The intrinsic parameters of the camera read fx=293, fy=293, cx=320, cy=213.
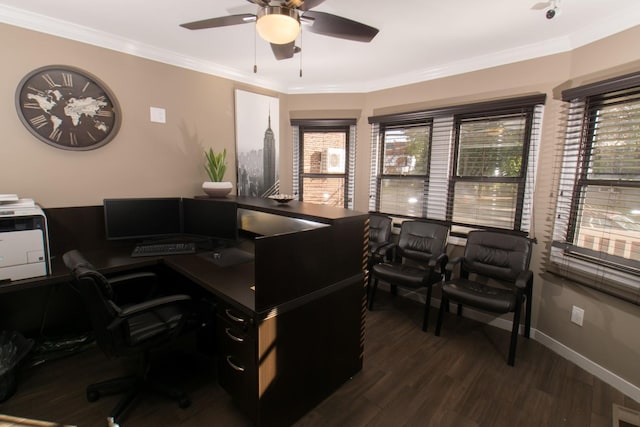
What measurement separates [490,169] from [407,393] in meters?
2.19

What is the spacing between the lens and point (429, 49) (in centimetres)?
267

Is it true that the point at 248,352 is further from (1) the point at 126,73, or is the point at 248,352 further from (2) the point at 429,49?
(2) the point at 429,49

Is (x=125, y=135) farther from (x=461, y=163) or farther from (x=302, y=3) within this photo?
(x=461, y=163)

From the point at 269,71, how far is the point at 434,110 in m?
1.86

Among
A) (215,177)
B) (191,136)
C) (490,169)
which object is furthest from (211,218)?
(490,169)

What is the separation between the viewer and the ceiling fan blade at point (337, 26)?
5.27 ft

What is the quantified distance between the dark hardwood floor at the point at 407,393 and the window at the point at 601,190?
29.8 inches

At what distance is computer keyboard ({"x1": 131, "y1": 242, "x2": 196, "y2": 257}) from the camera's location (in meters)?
2.30

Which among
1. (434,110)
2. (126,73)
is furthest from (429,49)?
(126,73)

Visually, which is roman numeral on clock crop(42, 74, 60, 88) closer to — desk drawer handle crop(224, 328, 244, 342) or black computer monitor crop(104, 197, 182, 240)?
black computer monitor crop(104, 197, 182, 240)

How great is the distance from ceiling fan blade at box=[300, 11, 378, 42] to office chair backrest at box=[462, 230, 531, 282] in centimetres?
205

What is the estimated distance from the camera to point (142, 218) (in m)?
2.48

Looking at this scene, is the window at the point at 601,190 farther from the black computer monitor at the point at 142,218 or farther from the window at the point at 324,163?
the black computer monitor at the point at 142,218

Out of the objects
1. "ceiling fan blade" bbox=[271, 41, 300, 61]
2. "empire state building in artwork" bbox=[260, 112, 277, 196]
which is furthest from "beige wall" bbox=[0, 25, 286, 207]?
"ceiling fan blade" bbox=[271, 41, 300, 61]
